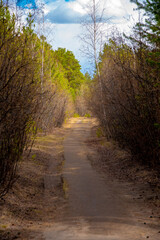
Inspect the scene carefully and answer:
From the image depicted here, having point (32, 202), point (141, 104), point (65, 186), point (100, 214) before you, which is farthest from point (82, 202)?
point (141, 104)

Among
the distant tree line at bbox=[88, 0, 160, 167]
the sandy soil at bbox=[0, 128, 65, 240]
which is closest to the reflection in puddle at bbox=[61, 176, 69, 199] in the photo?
the sandy soil at bbox=[0, 128, 65, 240]

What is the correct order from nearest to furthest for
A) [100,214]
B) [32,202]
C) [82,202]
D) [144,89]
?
[100,214], [82,202], [32,202], [144,89]

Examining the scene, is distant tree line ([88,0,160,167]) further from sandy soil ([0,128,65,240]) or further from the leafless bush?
sandy soil ([0,128,65,240])

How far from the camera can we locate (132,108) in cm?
1131

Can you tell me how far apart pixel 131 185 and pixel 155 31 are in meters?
4.71

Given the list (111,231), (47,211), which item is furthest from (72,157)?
(111,231)

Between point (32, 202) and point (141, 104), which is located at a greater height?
point (141, 104)

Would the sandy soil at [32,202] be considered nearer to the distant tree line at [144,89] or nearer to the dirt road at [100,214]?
the dirt road at [100,214]

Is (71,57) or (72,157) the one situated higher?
(71,57)

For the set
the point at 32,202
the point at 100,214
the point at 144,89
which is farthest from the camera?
the point at 144,89

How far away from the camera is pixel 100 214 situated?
6.92 metres

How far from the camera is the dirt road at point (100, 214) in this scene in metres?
5.52

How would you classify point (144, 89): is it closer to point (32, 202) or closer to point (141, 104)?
point (141, 104)

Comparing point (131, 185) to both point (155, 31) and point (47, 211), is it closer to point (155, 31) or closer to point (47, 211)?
point (47, 211)
